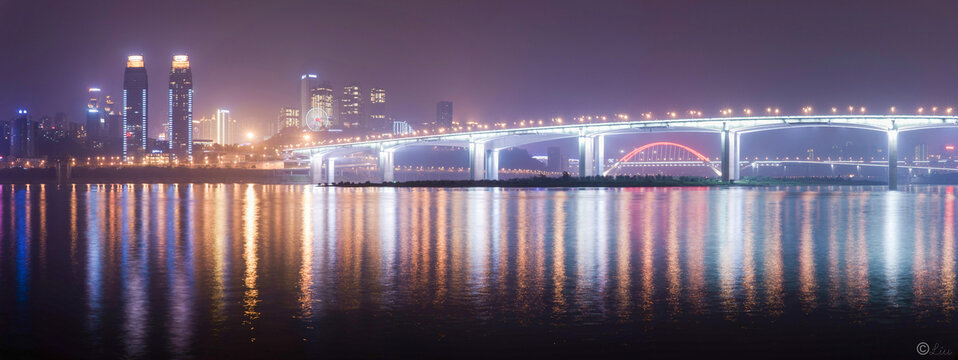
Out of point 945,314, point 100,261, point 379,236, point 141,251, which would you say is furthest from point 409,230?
point 945,314

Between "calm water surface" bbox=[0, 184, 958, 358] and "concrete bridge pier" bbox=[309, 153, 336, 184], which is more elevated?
"concrete bridge pier" bbox=[309, 153, 336, 184]

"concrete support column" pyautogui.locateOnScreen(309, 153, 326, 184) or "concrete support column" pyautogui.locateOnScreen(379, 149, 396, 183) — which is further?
"concrete support column" pyautogui.locateOnScreen(309, 153, 326, 184)

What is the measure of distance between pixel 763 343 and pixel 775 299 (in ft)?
9.61

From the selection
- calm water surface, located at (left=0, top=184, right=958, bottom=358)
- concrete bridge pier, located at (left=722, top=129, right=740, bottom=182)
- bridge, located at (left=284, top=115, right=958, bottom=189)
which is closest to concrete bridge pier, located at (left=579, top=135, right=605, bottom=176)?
bridge, located at (left=284, top=115, right=958, bottom=189)

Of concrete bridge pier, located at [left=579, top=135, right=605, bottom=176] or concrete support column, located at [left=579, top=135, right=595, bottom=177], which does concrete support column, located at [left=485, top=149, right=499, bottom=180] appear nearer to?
concrete bridge pier, located at [left=579, top=135, right=605, bottom=176]

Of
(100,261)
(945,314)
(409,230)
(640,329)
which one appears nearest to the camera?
(640,329)

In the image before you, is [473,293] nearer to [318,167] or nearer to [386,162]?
[386,162]

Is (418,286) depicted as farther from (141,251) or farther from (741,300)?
(141,251)

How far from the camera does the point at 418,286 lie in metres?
13.2

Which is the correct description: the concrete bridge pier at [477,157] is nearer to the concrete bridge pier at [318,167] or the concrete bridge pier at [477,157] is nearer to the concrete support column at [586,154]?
the concrete support column at [586,154]

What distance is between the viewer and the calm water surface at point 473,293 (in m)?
9.27

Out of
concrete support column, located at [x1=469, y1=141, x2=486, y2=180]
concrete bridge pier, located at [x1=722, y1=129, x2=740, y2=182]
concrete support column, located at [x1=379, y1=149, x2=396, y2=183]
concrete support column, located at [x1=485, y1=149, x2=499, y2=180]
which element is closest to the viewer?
concrete bridge pier, located at [x1=722, y1=129, x2=740, y2=182]

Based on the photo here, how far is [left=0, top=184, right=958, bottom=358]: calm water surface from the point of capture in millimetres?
9273

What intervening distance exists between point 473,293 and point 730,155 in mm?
99513
